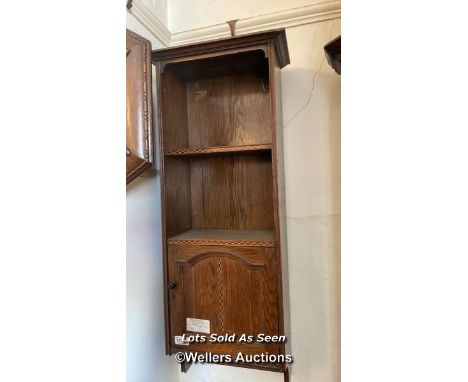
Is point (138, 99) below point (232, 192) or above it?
above

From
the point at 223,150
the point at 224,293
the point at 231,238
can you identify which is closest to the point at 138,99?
the point at 223,150

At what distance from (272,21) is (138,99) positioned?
81 cm

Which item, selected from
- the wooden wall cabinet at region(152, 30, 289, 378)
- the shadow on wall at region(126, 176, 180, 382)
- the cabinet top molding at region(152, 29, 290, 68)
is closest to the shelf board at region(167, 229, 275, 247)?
the wooden wall cabinet at region(152, 30, 289, 378)

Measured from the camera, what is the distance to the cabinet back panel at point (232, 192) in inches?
50.1

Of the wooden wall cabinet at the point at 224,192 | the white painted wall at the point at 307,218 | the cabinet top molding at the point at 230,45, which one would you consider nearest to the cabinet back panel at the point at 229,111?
the wooden wall cabinet at the point at 224,192

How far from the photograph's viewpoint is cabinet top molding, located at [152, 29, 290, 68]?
947 millimetres

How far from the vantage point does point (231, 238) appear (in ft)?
3.52

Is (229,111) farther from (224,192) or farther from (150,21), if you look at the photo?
(150,21)

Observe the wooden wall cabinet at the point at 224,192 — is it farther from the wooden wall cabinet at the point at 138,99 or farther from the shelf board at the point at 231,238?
the wooden wall cabinet at the point at 138,99
